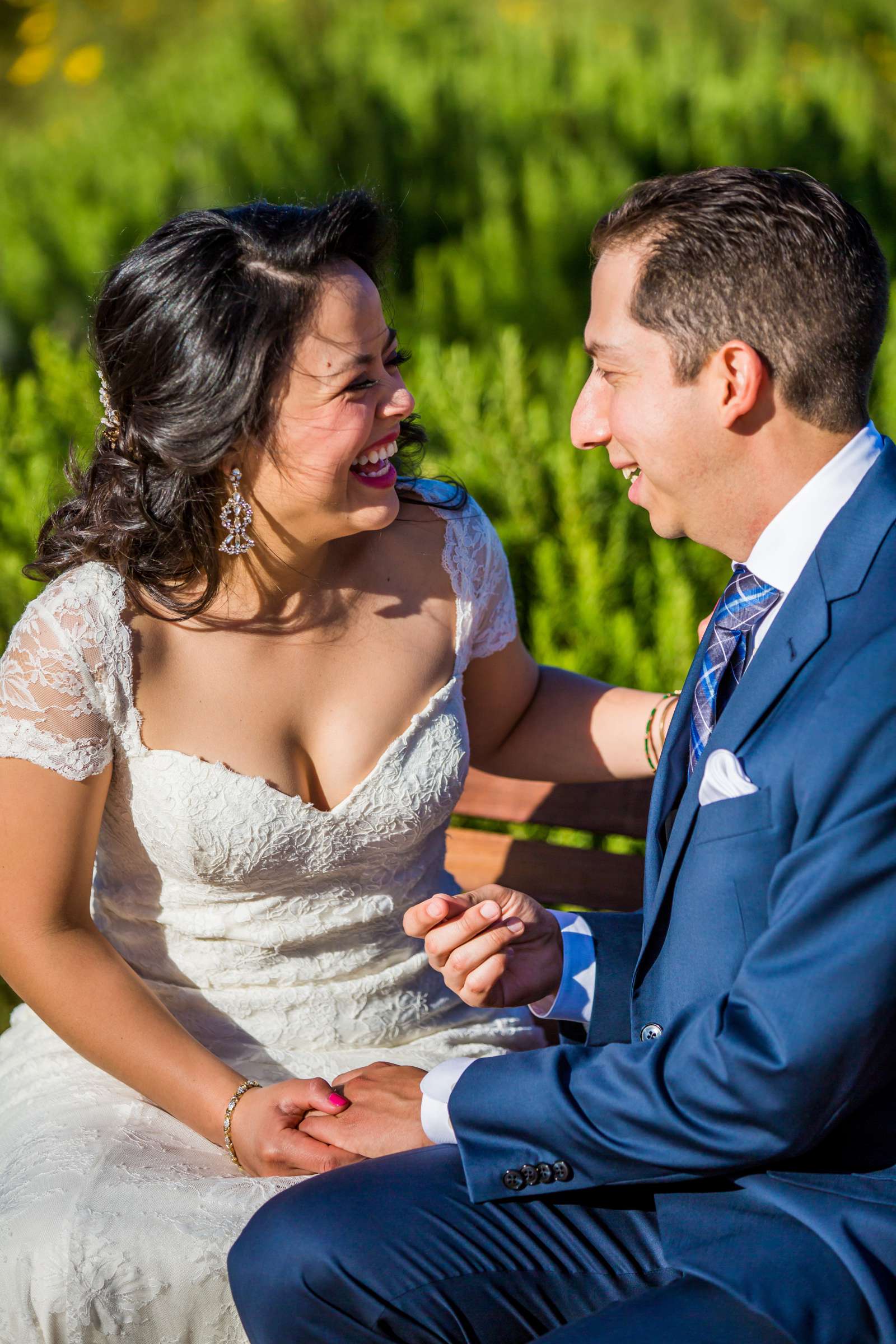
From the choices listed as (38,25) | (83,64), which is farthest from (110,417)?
(38,25)

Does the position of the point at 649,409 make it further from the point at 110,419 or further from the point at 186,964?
the point at 186,964

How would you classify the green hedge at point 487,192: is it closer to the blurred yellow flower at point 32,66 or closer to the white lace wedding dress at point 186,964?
the white lace wedding dress at point 186,964

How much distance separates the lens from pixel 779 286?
2.12m

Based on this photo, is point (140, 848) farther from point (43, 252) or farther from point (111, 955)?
point (43, 252)

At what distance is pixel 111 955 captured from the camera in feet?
8.40

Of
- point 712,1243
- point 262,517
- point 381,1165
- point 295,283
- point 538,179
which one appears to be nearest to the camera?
point 712,1243

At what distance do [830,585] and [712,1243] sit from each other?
0.99 meters

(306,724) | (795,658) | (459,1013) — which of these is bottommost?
(459,1013)

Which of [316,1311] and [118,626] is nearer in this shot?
[316,1311]

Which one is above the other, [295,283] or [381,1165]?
[295,283]

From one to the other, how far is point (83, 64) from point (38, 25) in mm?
858

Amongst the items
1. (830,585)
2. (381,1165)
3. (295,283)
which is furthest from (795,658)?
(295,283)

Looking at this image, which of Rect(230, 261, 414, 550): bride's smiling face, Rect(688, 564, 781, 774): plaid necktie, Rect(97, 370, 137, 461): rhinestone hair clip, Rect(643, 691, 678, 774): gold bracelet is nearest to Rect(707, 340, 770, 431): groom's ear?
Rect(688, 564, 781, 774): plaid necktie

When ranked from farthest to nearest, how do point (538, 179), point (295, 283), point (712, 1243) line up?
1. point (538, 179)
2. point (295, 283)
3. point (712, 1243)
